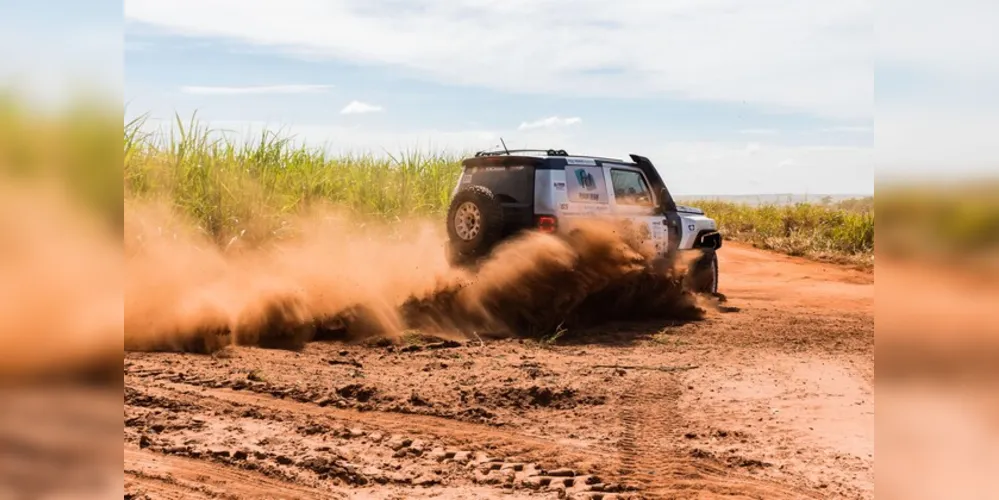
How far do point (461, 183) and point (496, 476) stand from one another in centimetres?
684

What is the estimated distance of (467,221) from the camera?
421 inches

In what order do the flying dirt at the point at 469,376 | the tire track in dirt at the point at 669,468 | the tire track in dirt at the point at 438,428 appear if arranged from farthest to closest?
the tire track in dirt at the point at 438,428
the flying dirt at the point at 469,376
the tire track in dirt at the point at 669,468

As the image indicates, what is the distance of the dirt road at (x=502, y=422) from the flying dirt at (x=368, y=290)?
494 millimetres

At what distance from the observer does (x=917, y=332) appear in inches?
48.3

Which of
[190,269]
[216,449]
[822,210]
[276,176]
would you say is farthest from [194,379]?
[822,210]

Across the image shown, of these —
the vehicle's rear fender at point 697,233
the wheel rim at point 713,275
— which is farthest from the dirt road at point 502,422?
the wheel rim at point 713,275

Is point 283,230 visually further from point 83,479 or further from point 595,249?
point 83,479

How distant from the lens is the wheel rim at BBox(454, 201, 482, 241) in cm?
1056

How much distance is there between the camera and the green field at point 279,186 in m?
12.1

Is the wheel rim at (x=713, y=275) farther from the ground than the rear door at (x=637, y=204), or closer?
closer

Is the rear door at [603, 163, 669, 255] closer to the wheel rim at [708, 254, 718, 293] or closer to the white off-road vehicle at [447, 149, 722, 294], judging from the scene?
the white off-road vehicle at [447, 149, 722, 294]

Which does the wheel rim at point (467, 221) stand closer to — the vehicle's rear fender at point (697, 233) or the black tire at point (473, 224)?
the black tire at point (473, 224)

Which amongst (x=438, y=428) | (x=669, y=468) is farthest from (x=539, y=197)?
(x=669, y=468)

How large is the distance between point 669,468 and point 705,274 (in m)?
8.72
